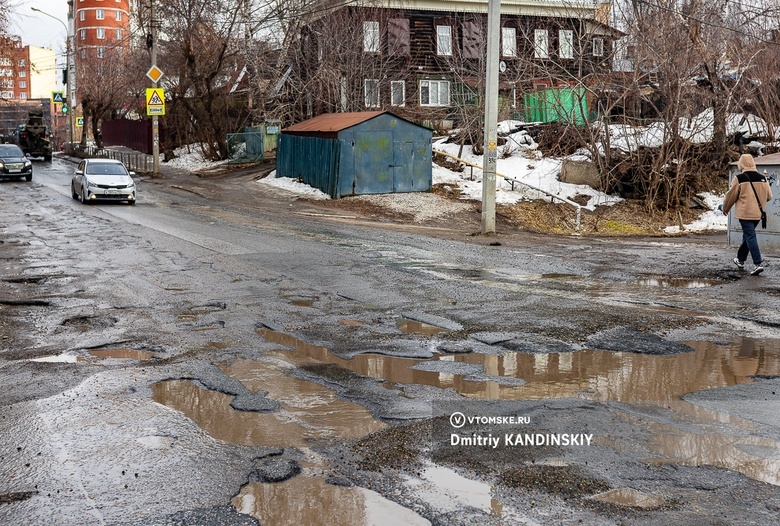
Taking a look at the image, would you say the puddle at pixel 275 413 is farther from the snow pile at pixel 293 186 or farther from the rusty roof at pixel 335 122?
the snow pile at pixel 293 186

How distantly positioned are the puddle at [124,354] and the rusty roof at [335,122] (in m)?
18.2

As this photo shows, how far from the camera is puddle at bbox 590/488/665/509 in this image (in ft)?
15.0

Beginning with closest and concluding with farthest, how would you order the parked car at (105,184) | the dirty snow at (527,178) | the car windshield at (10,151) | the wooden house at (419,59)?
the parked car at (105,184)
the dirty snow at (527,178)
the car windshield at (10,151)
the wooden house at (419,59)

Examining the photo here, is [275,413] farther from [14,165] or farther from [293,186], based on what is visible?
[14,165]

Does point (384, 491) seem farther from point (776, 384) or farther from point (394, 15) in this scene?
point (394, 15)

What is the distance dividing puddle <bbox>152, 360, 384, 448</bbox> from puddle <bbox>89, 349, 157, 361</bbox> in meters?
1.01

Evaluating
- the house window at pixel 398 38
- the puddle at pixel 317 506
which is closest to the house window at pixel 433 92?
the house window at pixel 398 38

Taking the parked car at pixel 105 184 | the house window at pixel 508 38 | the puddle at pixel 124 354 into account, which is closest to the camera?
the puddle at pixel 124 354

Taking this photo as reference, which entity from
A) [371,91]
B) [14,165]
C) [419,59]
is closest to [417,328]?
[14,165]

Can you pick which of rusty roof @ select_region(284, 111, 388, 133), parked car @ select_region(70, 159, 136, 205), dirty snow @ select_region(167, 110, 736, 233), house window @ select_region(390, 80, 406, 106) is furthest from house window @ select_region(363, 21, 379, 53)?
parked car @ select_region(70, 159, 136, 205)

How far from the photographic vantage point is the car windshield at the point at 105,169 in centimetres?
2508

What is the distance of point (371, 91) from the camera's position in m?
37.4

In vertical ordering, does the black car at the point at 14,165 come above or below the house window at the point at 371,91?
below

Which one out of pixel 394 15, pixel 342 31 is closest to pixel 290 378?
pixel 342 31
